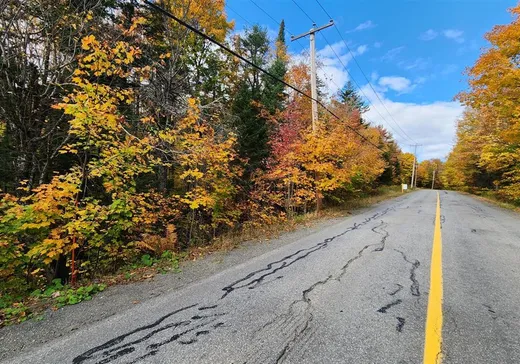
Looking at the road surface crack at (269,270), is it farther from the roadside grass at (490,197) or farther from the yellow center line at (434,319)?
the roadside grass at (490,197)

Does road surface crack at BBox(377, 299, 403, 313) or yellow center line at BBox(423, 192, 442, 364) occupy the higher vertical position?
yellow center line at BBox(423, 192, 442, 364)

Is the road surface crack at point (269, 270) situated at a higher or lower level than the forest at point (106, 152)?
lower

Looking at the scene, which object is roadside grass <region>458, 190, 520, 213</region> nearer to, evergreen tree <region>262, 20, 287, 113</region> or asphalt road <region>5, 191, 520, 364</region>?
evergreen tree <region>262, 20, 287, 113</region>

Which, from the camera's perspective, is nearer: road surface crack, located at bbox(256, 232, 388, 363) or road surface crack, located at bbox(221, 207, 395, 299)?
road surface crack, located at bbox(256, 232, 388, 363)

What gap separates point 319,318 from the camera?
2.61m

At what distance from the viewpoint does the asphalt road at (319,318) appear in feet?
6.86

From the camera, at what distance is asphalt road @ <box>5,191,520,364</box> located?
209cm

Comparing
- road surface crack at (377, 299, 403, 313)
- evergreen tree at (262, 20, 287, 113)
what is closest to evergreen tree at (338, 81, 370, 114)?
evergreen tree at (262, 20, 287, 113)

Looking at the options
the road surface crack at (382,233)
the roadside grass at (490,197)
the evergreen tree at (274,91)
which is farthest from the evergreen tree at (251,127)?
the roadside grass at (490,197)

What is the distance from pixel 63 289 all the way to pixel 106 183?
194 cm

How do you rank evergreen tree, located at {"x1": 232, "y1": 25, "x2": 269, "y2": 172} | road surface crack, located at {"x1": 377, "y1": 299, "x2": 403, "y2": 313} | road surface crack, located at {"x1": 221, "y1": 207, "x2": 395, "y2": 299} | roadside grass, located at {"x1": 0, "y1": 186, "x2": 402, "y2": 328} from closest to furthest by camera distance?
road surface crack, located at {"x1": 377, "y1": 299, "x2": 403, "y2": 313}, roadside grass, located at {"x1": 0, "y1": 186, "x2": 402, "y2": 328}, road surface crack, located at {"x1": 221, "y1": 207, "x2": 395, "y2": 299}, evergreen tree, located at {"x1": 232, "y1": 25, "x2": 269, "y2": 172}

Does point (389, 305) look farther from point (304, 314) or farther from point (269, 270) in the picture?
point (269, 270)

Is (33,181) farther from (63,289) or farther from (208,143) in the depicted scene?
(208,143)

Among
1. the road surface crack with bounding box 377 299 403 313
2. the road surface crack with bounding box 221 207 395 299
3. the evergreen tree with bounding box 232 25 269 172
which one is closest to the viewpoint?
the road surface crack with bounding box 377 299 403 313
